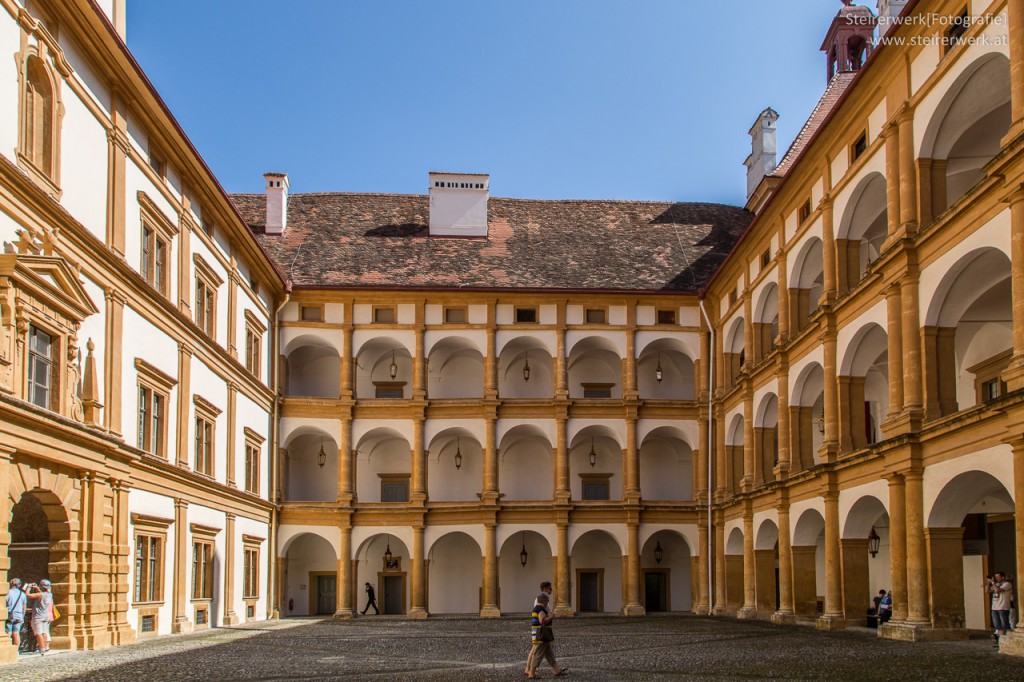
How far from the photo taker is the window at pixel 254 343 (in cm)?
3700

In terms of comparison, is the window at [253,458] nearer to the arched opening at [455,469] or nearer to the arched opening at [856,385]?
the arched opening at [455,469]

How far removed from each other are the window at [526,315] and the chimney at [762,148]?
1162 cm

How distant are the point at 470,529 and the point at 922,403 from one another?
69.6ft

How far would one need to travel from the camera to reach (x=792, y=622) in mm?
31344

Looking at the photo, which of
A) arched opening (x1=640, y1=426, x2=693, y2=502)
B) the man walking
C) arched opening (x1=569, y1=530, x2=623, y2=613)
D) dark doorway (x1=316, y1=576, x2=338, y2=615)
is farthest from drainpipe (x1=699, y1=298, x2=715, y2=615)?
dark doorway (x1=316, y1=576, x2=338, y2=615)

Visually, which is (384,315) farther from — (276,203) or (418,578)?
(418,578)

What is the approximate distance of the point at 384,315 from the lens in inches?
1661

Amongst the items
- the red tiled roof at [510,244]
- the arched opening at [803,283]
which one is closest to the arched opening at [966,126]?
the arched opening at [803,283]

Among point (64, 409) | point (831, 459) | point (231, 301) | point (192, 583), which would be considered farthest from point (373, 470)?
point (64, 409)

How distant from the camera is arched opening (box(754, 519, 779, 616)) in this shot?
114 ft

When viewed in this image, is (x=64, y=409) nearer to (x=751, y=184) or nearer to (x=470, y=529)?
(x=470, y=529)

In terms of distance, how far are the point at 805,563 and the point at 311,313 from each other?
1934 cm

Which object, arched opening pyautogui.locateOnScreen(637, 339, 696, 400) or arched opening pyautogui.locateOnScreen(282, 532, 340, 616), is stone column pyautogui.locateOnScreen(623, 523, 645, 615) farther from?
arched opening pyautogui.locateOnScreen(282, 532, 340, 616)

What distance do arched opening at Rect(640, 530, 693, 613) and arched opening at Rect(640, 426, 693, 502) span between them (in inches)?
61.7
